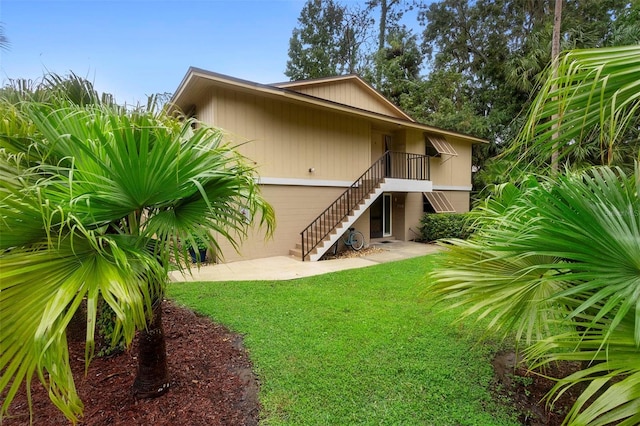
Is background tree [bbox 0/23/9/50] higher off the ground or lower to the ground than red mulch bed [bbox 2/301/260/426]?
higher

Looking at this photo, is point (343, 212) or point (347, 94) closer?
point (343, 212)

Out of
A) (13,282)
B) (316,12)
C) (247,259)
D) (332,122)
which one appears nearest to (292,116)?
(332,122)

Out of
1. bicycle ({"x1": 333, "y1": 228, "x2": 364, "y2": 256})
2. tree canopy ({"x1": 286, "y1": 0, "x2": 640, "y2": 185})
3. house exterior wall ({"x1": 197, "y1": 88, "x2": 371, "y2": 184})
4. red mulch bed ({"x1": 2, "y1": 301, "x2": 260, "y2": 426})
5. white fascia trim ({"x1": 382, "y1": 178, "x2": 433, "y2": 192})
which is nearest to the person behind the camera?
red mulch bed ({"x1": 2, "y1": 301, "x2": 260, "y2": 426})

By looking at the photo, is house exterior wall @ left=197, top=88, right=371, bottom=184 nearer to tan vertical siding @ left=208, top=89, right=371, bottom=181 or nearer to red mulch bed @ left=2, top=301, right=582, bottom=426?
tan vertical siding @ left=208, top=89, right=371, bottom=181

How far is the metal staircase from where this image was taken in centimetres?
974

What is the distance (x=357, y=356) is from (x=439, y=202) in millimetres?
12467

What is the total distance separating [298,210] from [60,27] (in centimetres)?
706

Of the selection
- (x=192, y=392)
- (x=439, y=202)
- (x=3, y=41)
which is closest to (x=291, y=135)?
(x=3, y=41)

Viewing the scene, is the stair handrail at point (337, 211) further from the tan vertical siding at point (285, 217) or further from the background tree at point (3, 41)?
the background tree at point (3, 41)

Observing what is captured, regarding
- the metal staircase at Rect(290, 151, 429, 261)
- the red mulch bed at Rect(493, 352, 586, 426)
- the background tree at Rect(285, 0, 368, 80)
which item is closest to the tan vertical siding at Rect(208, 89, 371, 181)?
the metal staircase at Rect(290, 151, 429, 261)

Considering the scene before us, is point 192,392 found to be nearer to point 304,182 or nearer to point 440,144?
point 304,182

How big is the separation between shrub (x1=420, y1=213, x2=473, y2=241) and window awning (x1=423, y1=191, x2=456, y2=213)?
0.45 m

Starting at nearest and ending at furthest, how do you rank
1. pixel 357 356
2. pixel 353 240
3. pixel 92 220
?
pixel 92 220 → pixel 357 356 → pixel 353 240

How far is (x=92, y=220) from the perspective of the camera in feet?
6.34
